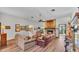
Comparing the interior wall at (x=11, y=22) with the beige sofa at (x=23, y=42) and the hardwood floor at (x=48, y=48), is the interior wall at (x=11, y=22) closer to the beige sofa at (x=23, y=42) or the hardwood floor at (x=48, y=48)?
the beige sofa at (x=23, y=42)

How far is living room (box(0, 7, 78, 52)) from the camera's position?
111 inches

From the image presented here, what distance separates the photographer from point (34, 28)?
2867mm

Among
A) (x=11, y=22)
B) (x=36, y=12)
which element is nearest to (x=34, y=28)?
(x=36, y=12)

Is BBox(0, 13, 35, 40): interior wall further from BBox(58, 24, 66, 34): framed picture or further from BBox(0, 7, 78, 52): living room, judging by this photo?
BBox(58, 24, 66, 34): framed picture

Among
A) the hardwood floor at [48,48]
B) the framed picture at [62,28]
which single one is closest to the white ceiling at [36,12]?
the framed picture at [62,28]

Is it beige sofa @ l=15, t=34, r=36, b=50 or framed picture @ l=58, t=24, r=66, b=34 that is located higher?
framed picture @ l=58, t=24, r=66, b=34

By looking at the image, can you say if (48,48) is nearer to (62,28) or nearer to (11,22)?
(62,28)

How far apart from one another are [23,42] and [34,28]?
0.35 metres

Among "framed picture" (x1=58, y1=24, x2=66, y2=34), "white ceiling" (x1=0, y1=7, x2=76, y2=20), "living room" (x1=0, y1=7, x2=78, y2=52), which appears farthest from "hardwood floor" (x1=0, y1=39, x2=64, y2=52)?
"white ceiling" (x1=0, y1=7, x2=76, y2=20)

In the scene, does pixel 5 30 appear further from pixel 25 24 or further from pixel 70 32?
pixel 70 32

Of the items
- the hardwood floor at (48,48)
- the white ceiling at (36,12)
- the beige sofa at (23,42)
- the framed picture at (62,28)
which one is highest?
the white ceiling at (36,12)

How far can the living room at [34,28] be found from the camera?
282 cm

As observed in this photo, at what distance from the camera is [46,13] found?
2867mm
